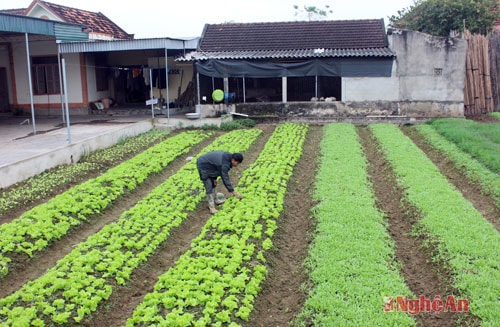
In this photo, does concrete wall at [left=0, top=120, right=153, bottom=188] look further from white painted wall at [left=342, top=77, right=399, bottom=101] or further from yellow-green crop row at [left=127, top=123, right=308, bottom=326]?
white painted wall at [left=342, top=77, right=399, bottom=101]

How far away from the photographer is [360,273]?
7742 mm

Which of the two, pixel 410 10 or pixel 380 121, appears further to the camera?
pixel 410 10

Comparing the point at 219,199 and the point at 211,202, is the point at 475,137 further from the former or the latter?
the point at 211,202

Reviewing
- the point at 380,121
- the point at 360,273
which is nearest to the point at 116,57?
the point at 380,121

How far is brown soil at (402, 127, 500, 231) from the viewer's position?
10.9m

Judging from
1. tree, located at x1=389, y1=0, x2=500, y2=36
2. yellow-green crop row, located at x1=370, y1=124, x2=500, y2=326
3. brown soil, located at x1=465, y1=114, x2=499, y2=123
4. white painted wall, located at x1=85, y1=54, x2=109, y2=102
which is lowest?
yellow-green crop row, located at x1=370, y1=124, x2=500, y2=326

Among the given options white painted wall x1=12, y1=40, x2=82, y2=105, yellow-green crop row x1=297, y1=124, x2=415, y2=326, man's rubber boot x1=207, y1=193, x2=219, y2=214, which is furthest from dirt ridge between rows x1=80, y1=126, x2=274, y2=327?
white painted wall x1=12, y1=40, x2=82, y2=105

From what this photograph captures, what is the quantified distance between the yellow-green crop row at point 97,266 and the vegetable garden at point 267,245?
0.03 meters

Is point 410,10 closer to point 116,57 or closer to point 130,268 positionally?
point 116,57

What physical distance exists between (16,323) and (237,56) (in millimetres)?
17931

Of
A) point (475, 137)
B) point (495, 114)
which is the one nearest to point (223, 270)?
point (475, 137)

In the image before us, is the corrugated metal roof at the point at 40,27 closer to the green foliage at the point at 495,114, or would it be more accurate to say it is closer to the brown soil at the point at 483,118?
the brown soil at the point at 483,118

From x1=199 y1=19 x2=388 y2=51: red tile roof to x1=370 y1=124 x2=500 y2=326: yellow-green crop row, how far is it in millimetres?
10877

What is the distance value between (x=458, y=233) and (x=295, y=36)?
57.7 ft
